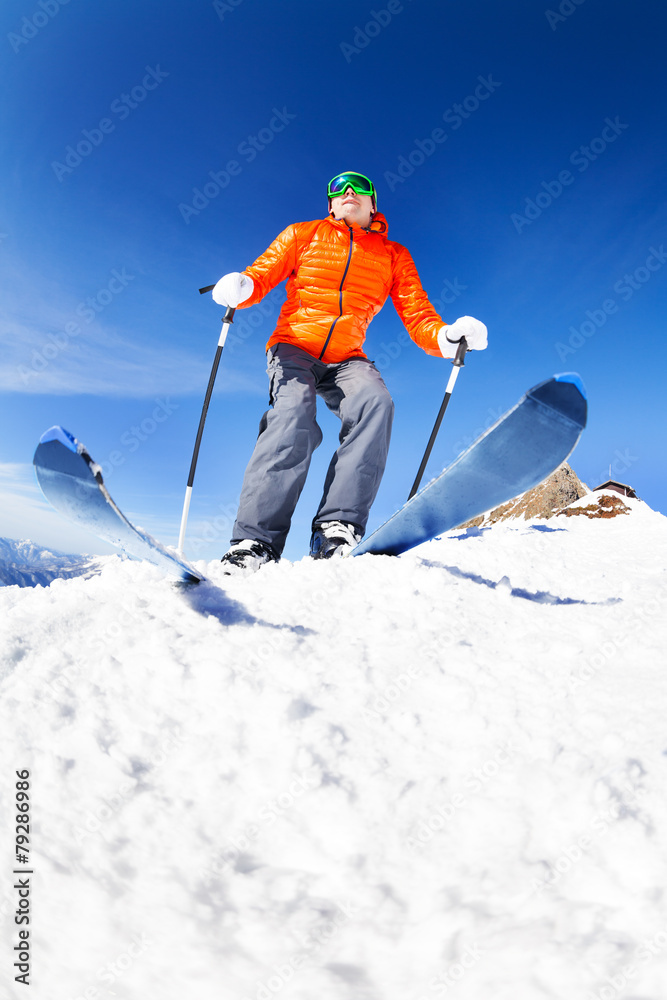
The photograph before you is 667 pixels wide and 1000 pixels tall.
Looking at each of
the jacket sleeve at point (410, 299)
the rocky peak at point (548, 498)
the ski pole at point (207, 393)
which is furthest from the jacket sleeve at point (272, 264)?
the rocky peak at point (548, 498)

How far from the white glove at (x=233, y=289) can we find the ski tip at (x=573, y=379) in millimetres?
2573

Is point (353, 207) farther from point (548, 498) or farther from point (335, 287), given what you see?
point (548, 498)

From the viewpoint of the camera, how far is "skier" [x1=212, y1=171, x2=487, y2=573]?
3225 mm

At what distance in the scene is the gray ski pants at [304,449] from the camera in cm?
318

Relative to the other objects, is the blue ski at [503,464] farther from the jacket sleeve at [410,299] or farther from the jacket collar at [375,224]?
the jacket collar at [375,224]

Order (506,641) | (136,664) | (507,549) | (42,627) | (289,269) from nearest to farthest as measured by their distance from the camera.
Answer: (136,664)
(42,627)
(506,641)
(507,549)
(289,269)

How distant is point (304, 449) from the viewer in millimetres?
3334

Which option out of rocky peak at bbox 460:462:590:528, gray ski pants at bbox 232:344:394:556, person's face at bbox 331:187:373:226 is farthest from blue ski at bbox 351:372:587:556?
rocky peak at bbox 460:462:590:528

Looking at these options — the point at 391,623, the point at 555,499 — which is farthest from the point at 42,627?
the point at 555,499

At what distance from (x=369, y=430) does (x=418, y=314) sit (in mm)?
1293

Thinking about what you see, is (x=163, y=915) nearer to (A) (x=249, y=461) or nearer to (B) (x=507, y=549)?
(A) (x=249, y=461)

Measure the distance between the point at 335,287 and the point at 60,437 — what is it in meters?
2.52

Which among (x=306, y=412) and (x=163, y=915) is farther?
(x=306, y=412)

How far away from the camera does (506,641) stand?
1.92m
